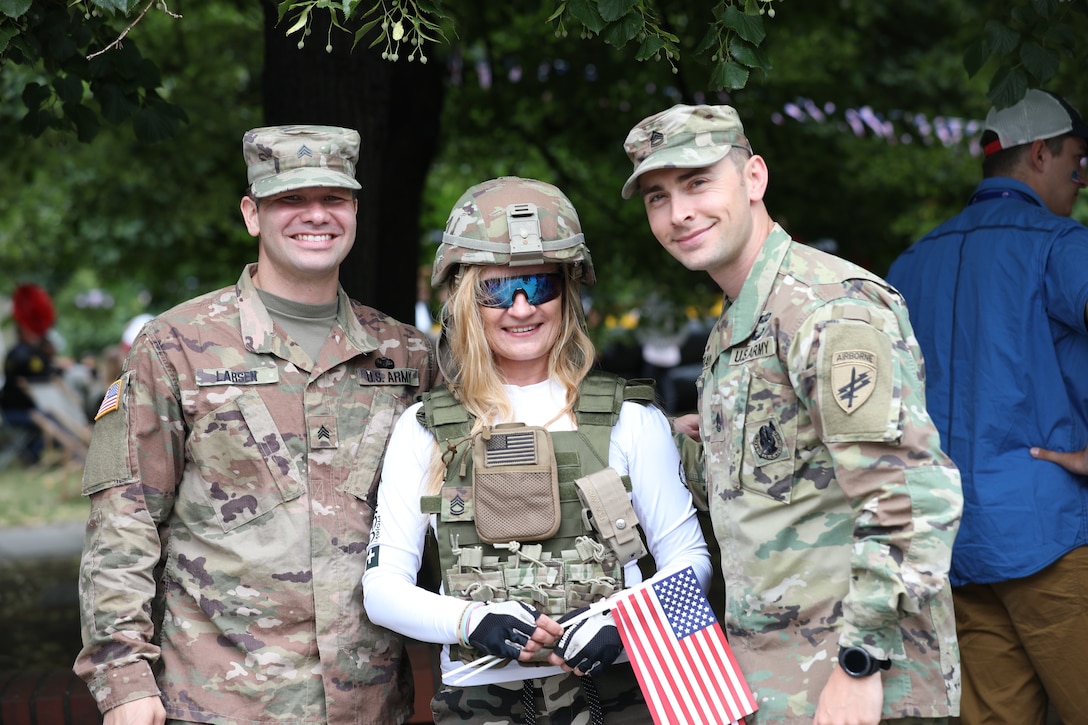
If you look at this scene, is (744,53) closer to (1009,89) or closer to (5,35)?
(1009,89)

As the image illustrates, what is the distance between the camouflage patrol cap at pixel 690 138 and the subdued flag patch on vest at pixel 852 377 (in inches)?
23.5

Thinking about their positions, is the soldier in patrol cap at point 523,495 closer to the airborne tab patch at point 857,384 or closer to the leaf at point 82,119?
the airborne tab patch at point 857,384

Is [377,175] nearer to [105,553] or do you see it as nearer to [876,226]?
[105,553]

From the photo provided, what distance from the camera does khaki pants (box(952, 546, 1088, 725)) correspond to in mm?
3406

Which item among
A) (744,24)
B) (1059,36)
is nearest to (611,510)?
(744,24)

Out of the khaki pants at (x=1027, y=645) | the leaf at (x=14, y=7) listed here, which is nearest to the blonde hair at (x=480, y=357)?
the leaf at (x=14, y=7)

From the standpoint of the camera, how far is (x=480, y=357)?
307 cm

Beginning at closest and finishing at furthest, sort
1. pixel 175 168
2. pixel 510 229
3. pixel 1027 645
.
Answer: pixel 510 229 → pixel 1027 645 → pixel 175 168

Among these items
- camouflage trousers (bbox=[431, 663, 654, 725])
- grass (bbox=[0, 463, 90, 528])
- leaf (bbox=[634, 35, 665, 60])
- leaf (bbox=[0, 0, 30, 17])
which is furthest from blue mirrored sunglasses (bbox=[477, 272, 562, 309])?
grass (bbox=[0, 463, 90, 528])

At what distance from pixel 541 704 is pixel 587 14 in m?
1.77

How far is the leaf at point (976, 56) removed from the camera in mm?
3781

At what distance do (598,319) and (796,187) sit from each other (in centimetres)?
332

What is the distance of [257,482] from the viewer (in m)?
3.14

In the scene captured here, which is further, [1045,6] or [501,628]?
[1045,6]
